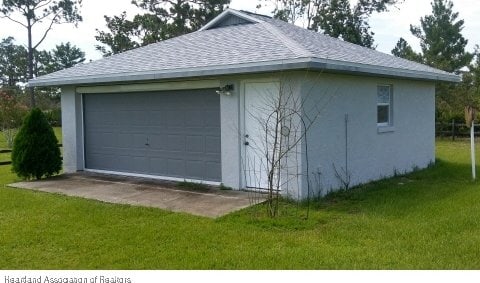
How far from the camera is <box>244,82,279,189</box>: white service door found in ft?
29.6

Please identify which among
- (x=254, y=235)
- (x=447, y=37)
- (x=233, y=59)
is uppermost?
(x=447, y=37)

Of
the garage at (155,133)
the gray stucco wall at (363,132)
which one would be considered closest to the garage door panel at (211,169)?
the garage at (155,133)

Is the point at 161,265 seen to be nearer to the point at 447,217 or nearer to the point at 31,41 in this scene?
the point at 447,217

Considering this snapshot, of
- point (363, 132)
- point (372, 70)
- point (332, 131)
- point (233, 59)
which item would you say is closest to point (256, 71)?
point (233, 59)

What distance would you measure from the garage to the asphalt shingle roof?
2.45 feet

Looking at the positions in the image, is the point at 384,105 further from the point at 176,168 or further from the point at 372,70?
the point at 176,168

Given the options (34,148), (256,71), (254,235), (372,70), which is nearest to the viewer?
(254,235)

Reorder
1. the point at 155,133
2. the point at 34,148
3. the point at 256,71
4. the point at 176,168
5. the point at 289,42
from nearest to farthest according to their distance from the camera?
the point at 256,71
the point at 289,42
the point at 176,168
the point at 155,133
the point at 34,148

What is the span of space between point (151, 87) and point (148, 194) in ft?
9.17

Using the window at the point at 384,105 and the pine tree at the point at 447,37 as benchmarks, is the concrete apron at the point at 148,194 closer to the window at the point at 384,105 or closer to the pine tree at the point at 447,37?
the window at the point at 384,105

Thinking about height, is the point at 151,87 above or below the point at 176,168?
above

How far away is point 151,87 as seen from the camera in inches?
431

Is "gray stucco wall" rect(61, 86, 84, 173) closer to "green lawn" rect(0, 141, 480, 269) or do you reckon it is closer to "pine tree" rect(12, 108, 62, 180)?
"pine tree" rect(12, 108, 62, 180)

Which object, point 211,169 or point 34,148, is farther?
point 34,148
